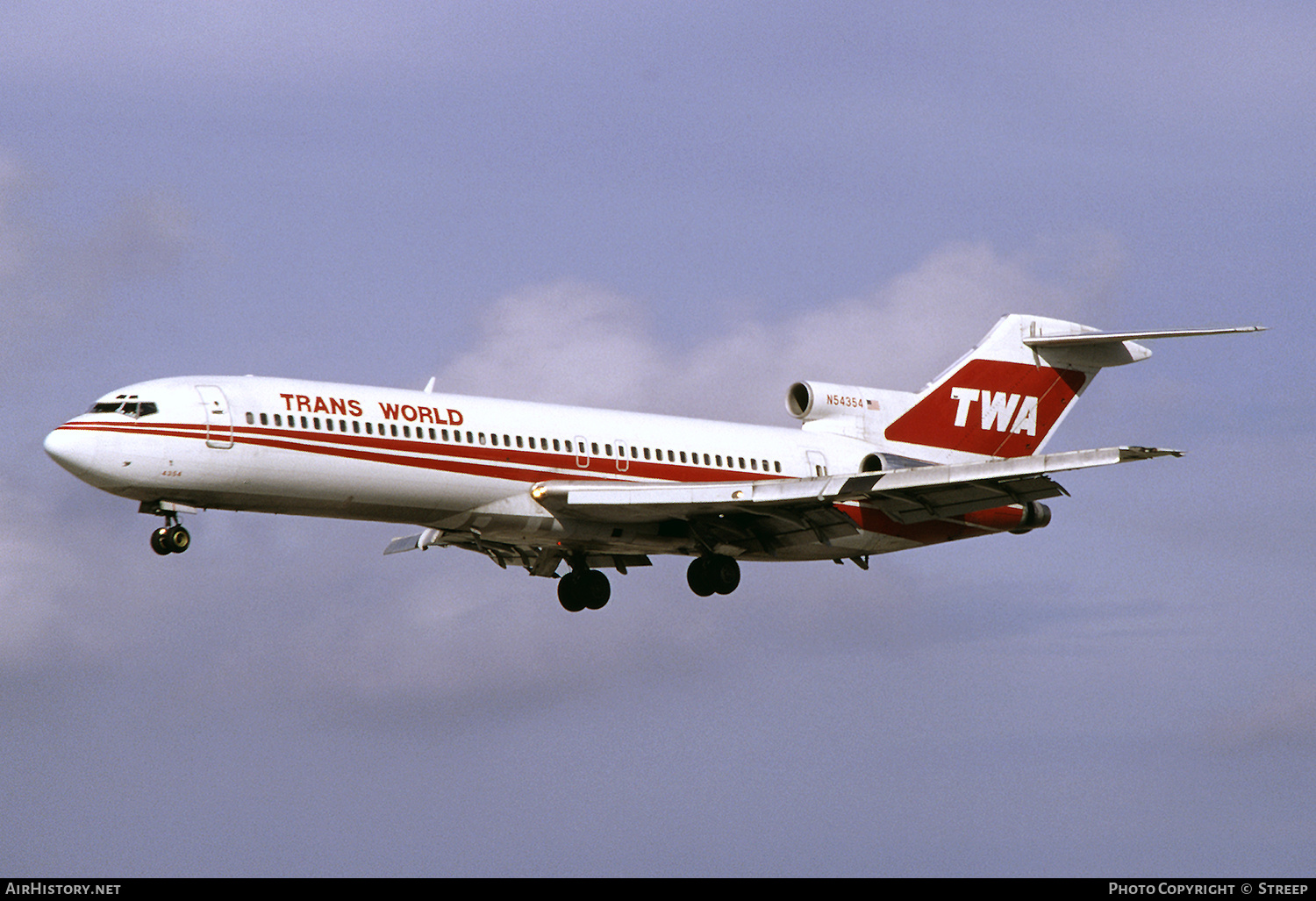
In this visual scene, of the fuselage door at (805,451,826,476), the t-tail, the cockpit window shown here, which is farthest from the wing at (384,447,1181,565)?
the cockpit window

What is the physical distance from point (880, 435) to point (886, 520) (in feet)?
8.75

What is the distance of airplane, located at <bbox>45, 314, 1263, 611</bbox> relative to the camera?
3478 centimetres

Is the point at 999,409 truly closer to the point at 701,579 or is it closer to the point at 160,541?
the point at 701,579

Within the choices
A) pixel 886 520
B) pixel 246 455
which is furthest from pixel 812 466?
pixel 246 455

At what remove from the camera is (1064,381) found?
45.9 meters

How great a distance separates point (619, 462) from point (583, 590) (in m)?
5.21

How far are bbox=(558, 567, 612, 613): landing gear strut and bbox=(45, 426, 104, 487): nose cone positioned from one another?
1271 centimetres

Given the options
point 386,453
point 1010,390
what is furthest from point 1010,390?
point 386,453

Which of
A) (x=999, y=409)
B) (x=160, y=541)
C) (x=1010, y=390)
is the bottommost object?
(x=160, y=541)

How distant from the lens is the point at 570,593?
43594 millimetres

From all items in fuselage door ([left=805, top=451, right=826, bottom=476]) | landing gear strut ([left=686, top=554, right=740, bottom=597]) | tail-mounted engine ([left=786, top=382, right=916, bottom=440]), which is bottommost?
landing gear strut ([left=686, top=554, right=740, bottom=597])

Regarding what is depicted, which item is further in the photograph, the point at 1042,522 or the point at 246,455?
the point at 1042,522

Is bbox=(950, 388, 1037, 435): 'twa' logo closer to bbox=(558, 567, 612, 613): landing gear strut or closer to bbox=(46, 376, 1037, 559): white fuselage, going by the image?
bbox=(46, 376, 1037, 559): white fuselage

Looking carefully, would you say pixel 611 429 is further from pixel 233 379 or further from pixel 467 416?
pixel 233 379
